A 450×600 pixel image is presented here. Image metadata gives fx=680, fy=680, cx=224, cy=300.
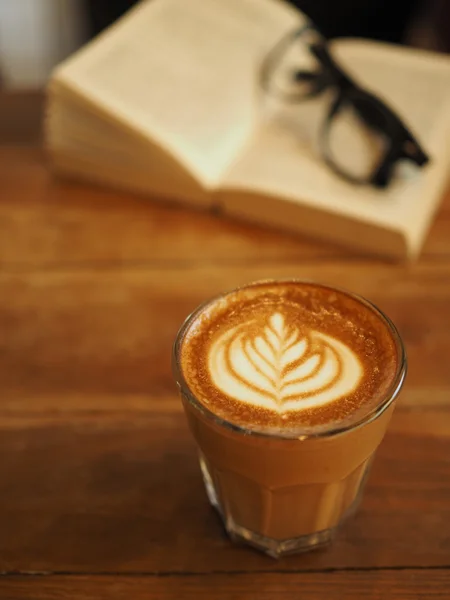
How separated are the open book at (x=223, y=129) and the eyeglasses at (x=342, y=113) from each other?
0.02m

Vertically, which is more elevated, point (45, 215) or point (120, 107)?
point (120, 107)

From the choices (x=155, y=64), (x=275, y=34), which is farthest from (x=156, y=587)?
(x=275, y=34)

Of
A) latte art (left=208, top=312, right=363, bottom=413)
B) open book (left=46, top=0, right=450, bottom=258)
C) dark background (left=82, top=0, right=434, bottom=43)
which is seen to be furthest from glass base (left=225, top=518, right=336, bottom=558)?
dark background (left=82, top=0, right=434, bottom=43)

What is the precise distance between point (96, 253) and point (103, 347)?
17 centimetres

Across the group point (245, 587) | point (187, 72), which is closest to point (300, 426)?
point (245, 587)

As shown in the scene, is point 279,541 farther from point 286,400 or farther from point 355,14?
point 355,14

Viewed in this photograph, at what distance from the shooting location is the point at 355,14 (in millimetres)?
1773

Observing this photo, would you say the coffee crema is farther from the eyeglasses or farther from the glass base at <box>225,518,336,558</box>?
the eyeglasses

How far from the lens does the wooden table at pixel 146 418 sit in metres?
0.48

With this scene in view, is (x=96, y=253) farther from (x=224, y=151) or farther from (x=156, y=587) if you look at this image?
(x=156, y=587)

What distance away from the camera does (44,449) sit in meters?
0.57

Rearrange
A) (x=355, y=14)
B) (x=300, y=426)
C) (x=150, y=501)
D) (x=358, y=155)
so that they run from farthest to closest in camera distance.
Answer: (x=355, y=14) → (x=358, y=155) → (x=150, y=501) → (x=300, y=426)

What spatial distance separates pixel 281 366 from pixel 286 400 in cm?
3

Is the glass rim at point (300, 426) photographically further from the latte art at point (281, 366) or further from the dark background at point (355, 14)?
the dark background at point (355, 14)
